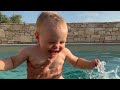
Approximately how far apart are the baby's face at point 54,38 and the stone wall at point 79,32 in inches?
488

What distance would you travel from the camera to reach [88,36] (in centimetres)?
1461

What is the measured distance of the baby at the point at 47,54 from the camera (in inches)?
74.0

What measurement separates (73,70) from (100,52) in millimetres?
3347

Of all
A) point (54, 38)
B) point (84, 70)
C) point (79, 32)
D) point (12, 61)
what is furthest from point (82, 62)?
point (79, 32)

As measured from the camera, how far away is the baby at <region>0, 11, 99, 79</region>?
188 centimetres

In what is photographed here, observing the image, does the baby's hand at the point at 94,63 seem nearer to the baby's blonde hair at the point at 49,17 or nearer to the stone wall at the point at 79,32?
the baby's blonde hair at the point at 49,17

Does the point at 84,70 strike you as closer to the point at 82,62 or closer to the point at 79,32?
the point at 82,62

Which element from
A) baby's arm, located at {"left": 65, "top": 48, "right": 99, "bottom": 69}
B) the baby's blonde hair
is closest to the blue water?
baby's arm, located at {"left": 65, "top": 48, "right": 99, "bottom": 69}

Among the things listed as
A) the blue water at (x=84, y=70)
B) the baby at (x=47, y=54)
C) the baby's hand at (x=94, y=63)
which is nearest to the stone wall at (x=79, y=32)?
the blue water at (x=84, y=70)
